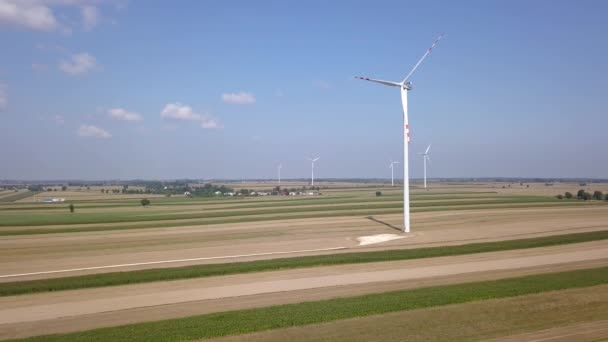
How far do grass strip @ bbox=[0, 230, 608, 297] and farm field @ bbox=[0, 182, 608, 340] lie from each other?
106 millimetres

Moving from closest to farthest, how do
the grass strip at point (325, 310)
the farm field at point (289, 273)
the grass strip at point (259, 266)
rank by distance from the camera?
the grass strip at point (325, 310) → the farm field at point (289, 273) → the grass strip at point (259, 266)

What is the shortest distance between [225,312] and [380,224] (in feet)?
151

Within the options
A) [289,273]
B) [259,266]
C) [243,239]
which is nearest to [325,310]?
[289,273]

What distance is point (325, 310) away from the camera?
23.8 meters

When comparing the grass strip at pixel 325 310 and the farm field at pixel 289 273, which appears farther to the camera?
the farm field at pixel 289 273

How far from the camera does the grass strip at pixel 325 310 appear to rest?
20.6 metres

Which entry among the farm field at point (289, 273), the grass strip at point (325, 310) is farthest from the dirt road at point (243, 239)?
the grass strip at point (325, 310)

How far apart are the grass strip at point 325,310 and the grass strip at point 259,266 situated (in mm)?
10689

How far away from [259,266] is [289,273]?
3018 millimetres

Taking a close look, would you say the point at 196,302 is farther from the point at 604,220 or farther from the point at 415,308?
the point at 604,220

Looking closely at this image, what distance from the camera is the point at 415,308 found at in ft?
79.0

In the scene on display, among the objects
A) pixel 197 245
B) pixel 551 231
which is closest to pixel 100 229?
pixel 197 245

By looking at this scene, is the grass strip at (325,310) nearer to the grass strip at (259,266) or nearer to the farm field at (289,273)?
the farm field at (289,273)

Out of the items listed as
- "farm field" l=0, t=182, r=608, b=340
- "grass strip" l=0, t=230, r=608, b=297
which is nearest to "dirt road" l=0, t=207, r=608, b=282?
"farm field" l=0, t=182, r=608, b=340
